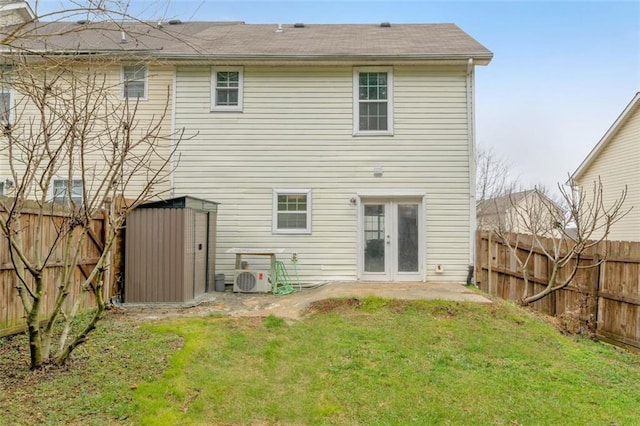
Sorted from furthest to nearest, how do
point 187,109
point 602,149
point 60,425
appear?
point 602,149, point 187,109, point 60,425

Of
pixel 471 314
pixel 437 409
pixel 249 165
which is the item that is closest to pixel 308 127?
pixel 249 165

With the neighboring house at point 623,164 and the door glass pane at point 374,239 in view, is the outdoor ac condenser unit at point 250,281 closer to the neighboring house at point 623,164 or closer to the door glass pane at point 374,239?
the door glass pane at point 374,239

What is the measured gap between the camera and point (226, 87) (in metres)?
9.83

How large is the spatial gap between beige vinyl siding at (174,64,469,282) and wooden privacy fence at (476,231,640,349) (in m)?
1.50

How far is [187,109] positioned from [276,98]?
7.07 ft

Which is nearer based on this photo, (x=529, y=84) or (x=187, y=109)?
(x=187, y=109)

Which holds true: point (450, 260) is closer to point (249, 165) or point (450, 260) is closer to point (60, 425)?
point (249, 165)

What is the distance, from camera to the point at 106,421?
3.35 meters

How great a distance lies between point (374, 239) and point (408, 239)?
2.58ft

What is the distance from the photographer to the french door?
372 inches

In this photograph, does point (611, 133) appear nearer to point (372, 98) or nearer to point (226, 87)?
point (372, 98)

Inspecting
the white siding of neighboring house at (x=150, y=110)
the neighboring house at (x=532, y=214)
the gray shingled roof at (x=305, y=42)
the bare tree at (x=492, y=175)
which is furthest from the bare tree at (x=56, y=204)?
the bare tree at (x=492, y=175)

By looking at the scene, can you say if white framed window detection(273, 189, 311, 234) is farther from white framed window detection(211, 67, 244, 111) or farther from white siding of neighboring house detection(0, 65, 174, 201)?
white siding of neighboring house detection(0, 65, 174, 201)

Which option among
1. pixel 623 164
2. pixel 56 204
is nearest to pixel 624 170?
pixel 623 164
